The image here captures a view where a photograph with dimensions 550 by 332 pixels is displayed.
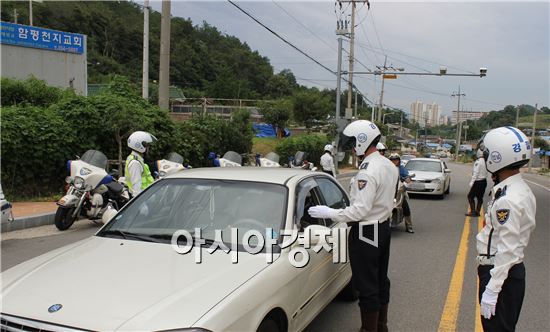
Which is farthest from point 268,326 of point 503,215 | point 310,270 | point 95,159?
point 95,159

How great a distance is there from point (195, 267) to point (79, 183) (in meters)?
6.20

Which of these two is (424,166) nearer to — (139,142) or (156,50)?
(139,142)

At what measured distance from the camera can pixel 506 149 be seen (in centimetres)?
303

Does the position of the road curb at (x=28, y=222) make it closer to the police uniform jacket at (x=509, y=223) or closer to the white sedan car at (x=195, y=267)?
the white sedan car at (x=195, y=267)

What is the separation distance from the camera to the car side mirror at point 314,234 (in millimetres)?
3678

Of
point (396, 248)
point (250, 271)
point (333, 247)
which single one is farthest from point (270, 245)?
point (396, 248)

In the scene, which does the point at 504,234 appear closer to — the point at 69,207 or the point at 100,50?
the point at 69,207

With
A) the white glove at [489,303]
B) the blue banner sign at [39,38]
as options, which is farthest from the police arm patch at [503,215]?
the blue banner sign at [39,38]

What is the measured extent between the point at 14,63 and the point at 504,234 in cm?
3176

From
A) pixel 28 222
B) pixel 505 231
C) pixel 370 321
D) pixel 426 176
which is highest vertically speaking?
pixel 505 231

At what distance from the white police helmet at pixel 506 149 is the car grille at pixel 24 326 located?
276 centimetres

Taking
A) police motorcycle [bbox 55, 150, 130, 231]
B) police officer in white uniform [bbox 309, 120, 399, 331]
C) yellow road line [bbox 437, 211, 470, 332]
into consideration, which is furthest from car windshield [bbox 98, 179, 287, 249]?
police motorcycle [bbox 55, 150, 130, 231]

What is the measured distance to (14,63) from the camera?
28391 millimetres

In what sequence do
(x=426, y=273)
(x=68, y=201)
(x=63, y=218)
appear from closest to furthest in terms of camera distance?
(x=426, y=273) → (x=68, y=201) → (x=63, y=218)
